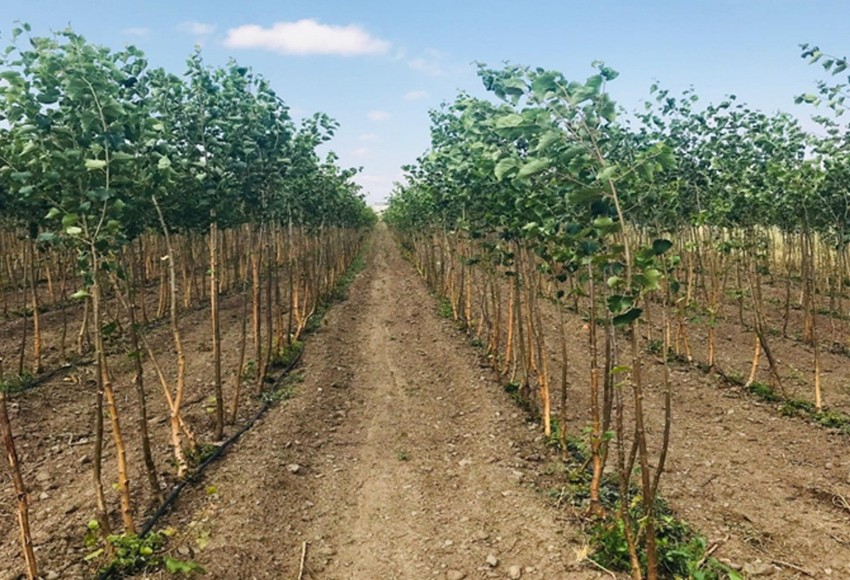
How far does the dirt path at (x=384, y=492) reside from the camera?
Result: 235 inches

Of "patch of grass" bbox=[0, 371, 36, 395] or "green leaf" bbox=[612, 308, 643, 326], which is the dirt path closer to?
"green leaf" bbox=[612, 308, 643, 326]

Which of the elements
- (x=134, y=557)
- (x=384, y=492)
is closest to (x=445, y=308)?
(x=384, y=492)

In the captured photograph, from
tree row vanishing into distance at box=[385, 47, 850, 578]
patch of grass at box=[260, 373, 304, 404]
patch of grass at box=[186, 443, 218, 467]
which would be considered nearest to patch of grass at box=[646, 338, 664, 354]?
tree row vanishing into distance at box=[385, 47, 850, 578]

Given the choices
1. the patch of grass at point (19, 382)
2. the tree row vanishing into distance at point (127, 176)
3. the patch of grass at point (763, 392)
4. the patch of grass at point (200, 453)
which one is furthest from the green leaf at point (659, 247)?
the patch of grass at point (19, 382)

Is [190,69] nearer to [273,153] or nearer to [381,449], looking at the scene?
[273,153]

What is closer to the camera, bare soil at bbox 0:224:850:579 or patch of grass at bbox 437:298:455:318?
bare soil at bbox 0:224:850:579

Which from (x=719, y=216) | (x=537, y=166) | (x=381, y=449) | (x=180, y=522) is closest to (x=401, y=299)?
(x=719, y=216)

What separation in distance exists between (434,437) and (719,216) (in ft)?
25.9

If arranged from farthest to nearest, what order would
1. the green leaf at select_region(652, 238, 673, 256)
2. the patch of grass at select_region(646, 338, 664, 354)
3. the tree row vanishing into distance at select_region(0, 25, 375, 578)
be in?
the patch of grass at select_region(646, 338, 664, 354) → the tree row vanishing into distance at select_region(0, 25, 375, 578) → the green leaf at select_region(652, 238, 673, 256)

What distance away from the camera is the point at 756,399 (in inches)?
446

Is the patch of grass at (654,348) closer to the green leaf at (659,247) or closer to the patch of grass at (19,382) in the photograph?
the green leaf at (659,247)

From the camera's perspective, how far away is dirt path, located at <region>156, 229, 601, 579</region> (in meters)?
5.97

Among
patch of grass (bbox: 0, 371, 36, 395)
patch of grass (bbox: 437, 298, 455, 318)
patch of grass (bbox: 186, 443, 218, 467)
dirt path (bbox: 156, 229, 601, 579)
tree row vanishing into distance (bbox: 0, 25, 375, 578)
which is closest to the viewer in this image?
tree row vanishing into distance (bbox: 0, 25, 375, 578)

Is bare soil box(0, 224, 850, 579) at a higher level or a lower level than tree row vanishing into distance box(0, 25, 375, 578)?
lower
